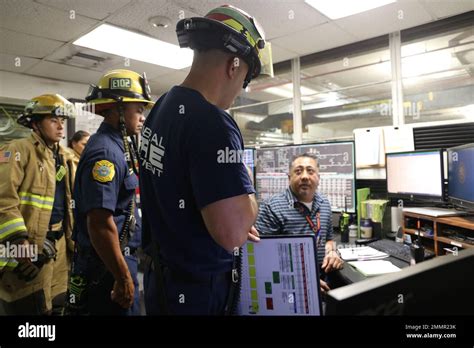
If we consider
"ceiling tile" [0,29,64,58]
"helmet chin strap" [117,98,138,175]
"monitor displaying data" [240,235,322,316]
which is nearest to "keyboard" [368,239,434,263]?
"monitor displaying data" [240,235,322,316]

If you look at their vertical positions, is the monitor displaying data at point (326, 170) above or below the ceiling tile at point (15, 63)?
below

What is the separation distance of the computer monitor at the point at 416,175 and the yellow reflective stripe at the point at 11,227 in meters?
2.33

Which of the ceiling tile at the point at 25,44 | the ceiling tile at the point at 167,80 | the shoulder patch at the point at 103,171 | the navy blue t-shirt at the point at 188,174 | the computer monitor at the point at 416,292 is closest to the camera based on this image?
the computer monitor at the point at 416,292

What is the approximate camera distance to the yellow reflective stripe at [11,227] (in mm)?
1479

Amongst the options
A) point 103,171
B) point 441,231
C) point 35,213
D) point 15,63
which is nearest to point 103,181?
point 103,171

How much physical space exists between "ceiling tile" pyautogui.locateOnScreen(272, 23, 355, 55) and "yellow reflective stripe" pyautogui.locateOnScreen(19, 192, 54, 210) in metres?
2.52

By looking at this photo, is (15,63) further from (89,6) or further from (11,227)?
(11,227)

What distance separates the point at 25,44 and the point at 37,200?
203 centimetres

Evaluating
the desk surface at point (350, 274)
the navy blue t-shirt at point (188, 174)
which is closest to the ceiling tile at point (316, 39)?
the desk surface at point (350, 274)

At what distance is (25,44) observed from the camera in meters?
2.85

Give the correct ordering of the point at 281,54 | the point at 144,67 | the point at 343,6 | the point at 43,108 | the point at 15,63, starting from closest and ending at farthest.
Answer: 1. the point at 43,108
2. the point at 343,6
3. the point at 15,63
4. the point at 281,54
5. the point at 144,67

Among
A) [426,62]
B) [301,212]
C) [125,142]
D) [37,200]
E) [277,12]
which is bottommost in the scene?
[301,212]

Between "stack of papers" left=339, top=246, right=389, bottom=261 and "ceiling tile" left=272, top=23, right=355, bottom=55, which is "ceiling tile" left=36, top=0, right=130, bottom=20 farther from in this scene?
"stack of papers" left=339, top=246, right=389, bottom=261
